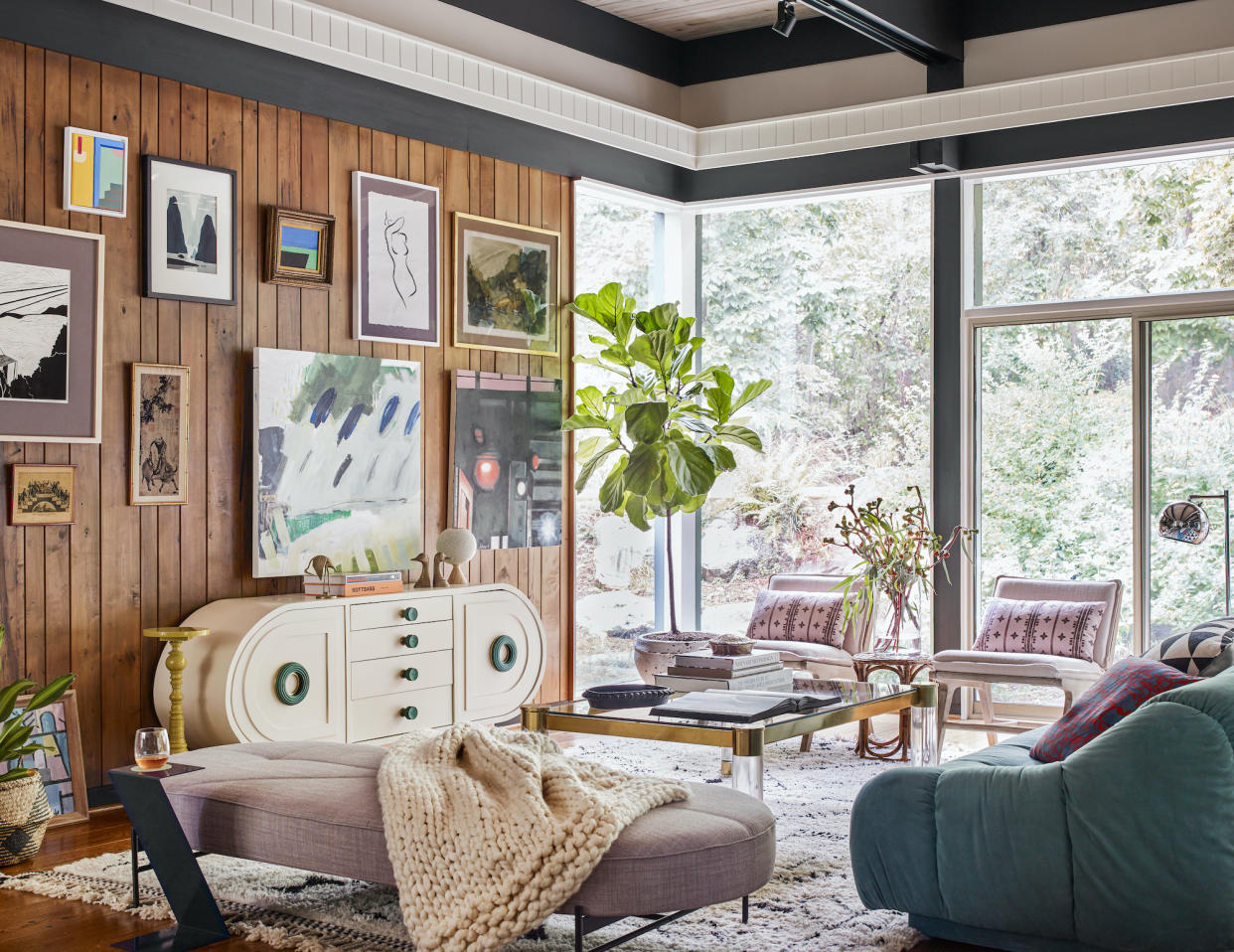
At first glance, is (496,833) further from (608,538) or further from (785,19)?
(608,538)

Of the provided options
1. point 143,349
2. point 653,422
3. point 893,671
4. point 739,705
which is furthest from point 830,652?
point 143,349

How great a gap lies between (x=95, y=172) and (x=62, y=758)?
6.73ft

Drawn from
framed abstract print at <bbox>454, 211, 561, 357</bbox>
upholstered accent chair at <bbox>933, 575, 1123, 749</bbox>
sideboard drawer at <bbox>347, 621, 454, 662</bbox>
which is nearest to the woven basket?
sideboard drawer at <bbox>347, 621, 454, 662</bbox>

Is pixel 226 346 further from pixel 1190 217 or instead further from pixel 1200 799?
pixel 1190 217

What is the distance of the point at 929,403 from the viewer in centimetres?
670

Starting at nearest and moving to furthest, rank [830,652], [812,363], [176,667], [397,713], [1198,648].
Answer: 1. [1198,648]
2. [176,667]
3. [397,713]
4. [830,652]
5. [812,363]

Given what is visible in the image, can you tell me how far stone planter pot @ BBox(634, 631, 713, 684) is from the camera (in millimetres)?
6156

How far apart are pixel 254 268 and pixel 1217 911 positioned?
4.05 meters

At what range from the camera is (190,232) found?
16.3 ft

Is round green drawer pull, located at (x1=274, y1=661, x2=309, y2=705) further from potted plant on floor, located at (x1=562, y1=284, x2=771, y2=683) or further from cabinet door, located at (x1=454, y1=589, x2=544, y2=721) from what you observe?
potted plant on floor, located at (x1=562, y1=284, x2=771, y2=683)

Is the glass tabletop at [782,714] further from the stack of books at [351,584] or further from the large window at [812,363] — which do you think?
the large window at [812,363]

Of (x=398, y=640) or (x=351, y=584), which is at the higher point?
(x=351, y=584)

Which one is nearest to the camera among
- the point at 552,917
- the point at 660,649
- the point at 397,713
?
the point at 552,917

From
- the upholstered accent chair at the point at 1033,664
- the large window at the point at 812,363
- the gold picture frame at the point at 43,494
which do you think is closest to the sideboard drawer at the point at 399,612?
the gold picture frame at the point at 43,494
